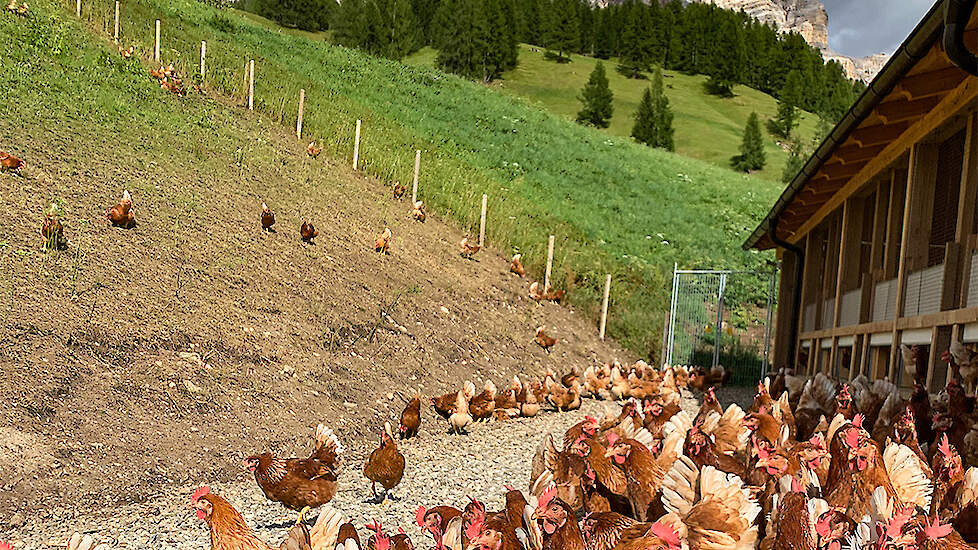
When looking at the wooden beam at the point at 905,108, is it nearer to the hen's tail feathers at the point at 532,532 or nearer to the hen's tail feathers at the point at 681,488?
the hen's tail feathers at the point at 681,488

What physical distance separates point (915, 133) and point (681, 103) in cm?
7607

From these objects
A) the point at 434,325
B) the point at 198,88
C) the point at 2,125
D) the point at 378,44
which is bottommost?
the point at 434,325

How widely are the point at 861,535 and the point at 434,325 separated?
36.8 ft

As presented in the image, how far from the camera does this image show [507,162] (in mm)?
31797

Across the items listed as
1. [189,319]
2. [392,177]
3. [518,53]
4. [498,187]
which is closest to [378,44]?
[518,53]

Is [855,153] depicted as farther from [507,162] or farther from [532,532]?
[507,162]

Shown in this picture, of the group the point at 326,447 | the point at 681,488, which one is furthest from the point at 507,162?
the point at 681,488

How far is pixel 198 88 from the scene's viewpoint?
19250mm

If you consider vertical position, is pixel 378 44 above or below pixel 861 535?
above

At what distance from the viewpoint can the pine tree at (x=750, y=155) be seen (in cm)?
6206

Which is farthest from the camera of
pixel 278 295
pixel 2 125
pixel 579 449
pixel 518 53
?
pixel 518 53

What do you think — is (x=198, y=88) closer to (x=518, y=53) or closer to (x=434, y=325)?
(x=434, y=325)

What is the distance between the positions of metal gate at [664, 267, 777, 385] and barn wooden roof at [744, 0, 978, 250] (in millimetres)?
7275

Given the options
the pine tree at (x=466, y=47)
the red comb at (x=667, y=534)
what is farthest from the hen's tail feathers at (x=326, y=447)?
the pine tree at (x=466, y=47)
